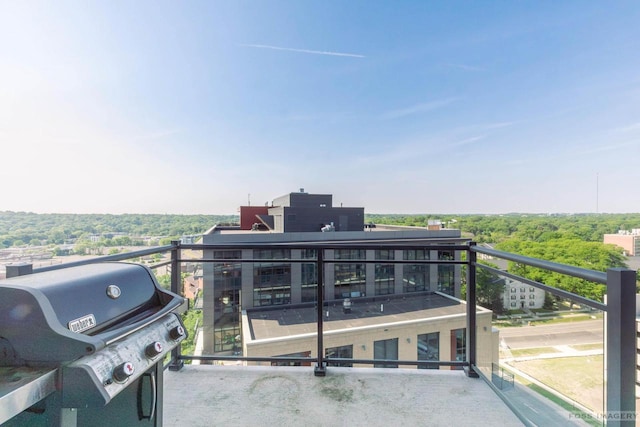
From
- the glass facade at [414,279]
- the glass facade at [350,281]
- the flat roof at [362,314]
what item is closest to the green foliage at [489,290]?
the glass facade at [414,279]

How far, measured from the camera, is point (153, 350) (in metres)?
1.03

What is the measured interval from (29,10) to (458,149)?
1113 inches

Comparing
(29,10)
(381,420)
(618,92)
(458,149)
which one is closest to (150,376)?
(381,420)

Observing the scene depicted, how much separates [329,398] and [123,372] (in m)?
1.52

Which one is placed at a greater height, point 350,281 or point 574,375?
point 574,375

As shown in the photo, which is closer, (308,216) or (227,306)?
(227,306)

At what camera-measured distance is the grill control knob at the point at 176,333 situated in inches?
46.8

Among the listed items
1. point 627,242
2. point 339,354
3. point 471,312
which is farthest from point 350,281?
point 627,242

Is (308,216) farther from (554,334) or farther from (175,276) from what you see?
(554,334)

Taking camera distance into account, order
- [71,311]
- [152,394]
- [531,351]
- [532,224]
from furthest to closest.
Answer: [532,224], [531,351], [152,394], [71,311]

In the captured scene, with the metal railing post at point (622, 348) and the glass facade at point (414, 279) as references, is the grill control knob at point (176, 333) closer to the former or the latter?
the metal railing post at point (622, 348)

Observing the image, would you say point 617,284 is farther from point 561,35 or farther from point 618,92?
point 618,92

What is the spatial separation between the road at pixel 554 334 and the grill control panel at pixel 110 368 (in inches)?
70.9

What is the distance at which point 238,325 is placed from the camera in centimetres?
433
